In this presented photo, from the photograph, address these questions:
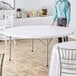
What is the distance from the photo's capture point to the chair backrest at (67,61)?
117 inches

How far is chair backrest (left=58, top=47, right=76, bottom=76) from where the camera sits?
117 inches

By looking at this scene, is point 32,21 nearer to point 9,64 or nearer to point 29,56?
point 29,56

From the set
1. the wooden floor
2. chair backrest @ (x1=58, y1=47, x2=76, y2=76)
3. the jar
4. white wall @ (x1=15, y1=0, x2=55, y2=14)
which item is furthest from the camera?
white wall @ (x1=15, y1=0, x2=55, y2=14)

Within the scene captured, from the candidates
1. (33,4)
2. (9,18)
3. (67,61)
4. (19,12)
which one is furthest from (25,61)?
(33,4)

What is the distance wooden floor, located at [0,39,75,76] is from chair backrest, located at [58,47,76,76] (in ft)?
4.06

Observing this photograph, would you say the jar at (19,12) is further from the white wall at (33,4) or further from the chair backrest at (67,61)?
the chair backrest at (67,61)

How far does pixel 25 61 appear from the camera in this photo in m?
5.07

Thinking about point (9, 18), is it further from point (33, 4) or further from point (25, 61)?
point (25, 61)

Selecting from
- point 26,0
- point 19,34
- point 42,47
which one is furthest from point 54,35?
point 26,0

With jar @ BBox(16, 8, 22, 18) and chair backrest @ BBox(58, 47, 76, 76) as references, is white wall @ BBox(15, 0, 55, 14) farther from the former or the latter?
chair backrest @ BBox(58, 47, 76, 76)

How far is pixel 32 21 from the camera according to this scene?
7305mm

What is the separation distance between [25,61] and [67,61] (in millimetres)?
2190

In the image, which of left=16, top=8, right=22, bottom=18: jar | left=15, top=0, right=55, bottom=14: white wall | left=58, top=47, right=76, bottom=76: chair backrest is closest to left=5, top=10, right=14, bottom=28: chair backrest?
left=16, top=8, right=22, bottom=18: jar

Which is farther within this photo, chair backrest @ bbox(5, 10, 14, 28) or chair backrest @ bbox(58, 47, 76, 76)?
chair backrest @ bbox(5, 10, 14, 28)
